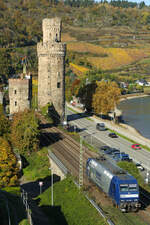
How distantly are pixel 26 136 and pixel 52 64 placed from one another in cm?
2218

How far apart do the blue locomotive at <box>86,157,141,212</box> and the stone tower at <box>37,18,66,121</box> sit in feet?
116

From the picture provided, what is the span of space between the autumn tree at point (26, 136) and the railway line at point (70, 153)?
341cm

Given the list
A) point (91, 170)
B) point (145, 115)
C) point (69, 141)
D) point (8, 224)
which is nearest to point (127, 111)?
point (145, 115)

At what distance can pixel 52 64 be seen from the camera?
2517 inches

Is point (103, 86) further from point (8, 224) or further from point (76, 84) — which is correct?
point (8, 224)

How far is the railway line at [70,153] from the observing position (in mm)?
31094

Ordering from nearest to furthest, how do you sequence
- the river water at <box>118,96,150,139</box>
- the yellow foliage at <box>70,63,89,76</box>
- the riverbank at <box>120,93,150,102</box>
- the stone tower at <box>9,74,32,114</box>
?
the stone tower at <box>9,74,32,114</box> → the river water at <box>118,96,150,139</box> → the riverbank at <box>120,93,150,102</box> → the yellow foliage at <box>70,63,89,76</box>

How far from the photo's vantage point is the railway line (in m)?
31.1

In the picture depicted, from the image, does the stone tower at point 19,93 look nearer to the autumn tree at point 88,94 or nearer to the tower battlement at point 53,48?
the tower battlement at point 53,48

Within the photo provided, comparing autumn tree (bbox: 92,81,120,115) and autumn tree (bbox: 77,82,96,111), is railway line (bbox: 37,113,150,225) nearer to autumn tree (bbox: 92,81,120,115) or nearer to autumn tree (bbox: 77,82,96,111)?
autumn tree (bbox: 92,81,120,115)

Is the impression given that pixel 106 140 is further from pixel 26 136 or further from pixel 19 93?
pixel 26 136

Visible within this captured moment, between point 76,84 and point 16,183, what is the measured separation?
92.7 metres

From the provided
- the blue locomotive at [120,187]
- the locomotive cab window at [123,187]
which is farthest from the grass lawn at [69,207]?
the locomotive cab window at [123,187]

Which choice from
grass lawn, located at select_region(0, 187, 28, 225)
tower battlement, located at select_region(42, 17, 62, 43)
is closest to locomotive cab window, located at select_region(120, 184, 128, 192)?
grass lawn, located at select_region(0, 187, 28, 225)
